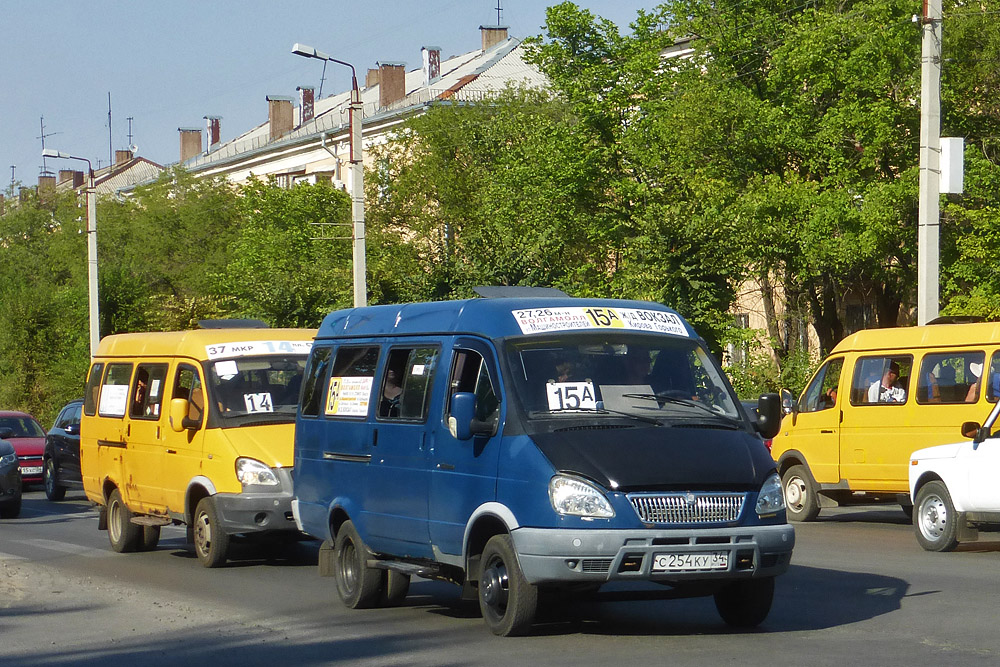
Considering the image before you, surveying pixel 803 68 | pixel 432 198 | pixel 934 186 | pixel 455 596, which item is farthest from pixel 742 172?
pixel 455 596

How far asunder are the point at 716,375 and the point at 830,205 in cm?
2434

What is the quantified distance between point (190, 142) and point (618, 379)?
90.4 m

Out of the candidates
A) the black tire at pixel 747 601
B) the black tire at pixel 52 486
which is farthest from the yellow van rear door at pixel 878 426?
the black tire at pixel 52 486

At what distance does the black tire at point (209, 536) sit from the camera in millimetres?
14250

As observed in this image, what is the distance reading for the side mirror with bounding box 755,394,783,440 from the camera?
33.4 feet

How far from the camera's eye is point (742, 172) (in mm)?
36188

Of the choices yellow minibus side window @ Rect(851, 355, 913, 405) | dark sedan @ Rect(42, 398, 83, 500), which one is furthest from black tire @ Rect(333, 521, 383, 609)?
dark sedan @ Rect(42, 398, 83, 500)

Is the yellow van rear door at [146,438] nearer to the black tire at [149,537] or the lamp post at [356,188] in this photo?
the black tire at [149,537]

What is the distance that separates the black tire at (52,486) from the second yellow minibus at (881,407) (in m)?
13.8

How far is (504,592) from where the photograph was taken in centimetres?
947

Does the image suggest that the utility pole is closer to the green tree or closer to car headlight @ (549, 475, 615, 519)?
car headlight @ (549, 475, 615, 519)

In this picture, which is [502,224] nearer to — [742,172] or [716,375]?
[742,172]

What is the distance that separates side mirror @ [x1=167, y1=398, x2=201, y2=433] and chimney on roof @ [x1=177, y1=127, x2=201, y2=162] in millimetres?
83728

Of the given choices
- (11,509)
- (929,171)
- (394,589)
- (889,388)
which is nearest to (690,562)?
(394,589)
